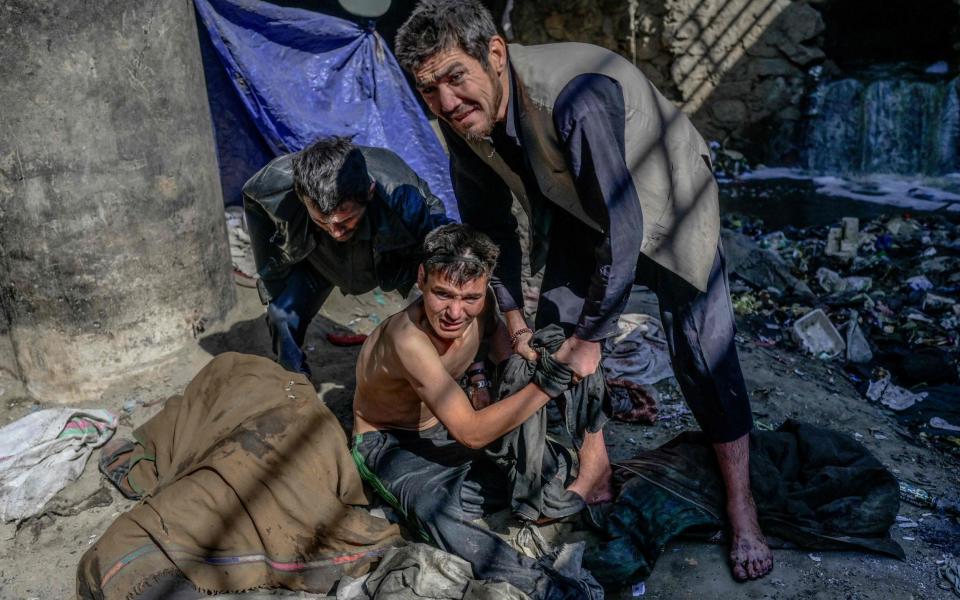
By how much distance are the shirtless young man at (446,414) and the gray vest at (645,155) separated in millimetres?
432

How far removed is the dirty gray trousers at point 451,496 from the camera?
7.77ft

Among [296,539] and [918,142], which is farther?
[918,142]

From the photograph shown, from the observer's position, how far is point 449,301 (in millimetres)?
2592

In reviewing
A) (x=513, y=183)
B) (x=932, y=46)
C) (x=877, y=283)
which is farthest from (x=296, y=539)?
(x=932, y=46)

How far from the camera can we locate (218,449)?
2668mm

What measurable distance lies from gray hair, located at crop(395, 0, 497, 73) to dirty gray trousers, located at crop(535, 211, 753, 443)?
2.36 ft

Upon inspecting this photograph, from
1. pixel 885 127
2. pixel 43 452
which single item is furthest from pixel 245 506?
pixel 885 127

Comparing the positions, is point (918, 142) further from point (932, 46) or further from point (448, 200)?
point (448, 200)

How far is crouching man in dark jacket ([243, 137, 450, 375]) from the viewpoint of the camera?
9.90 feet

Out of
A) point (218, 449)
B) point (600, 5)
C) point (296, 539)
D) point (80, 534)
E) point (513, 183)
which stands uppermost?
point (600, 5)

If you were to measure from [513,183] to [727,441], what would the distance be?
116 centimetres

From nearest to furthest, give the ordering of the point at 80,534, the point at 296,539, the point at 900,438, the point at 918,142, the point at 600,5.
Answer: the point at 296,539
the point at 80,534
the point at 900,438
the point at 918,142
the point at 600,5

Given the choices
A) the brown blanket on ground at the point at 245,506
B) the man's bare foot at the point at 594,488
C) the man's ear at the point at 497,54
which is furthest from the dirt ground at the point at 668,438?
the man's ear at the point at 497,54

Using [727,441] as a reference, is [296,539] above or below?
below
